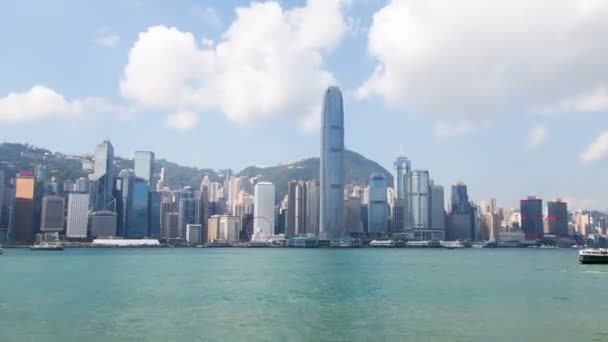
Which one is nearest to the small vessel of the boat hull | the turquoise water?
the boat hull

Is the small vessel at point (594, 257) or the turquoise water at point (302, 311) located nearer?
the turquoise water at point (302, 311)

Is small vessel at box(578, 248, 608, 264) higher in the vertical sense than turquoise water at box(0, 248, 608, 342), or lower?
higher

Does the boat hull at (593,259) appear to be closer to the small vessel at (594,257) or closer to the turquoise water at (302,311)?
the small vessel at (594,257)

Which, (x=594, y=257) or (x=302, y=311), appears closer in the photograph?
(x=302, y=311)

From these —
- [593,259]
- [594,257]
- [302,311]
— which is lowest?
[302,311]

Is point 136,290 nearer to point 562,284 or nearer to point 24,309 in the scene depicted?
point 24,309

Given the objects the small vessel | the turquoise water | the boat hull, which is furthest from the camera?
the boat hull

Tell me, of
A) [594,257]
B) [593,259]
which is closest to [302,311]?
[594,257]

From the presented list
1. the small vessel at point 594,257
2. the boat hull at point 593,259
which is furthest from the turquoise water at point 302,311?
the boat hull at point 593,259

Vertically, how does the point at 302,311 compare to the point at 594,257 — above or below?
below

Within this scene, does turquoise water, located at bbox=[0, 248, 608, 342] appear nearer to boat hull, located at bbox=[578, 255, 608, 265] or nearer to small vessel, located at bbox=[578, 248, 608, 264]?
small vessel, located at bbox=[578, 248, 608, 264]

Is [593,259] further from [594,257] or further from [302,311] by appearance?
[302,311]
